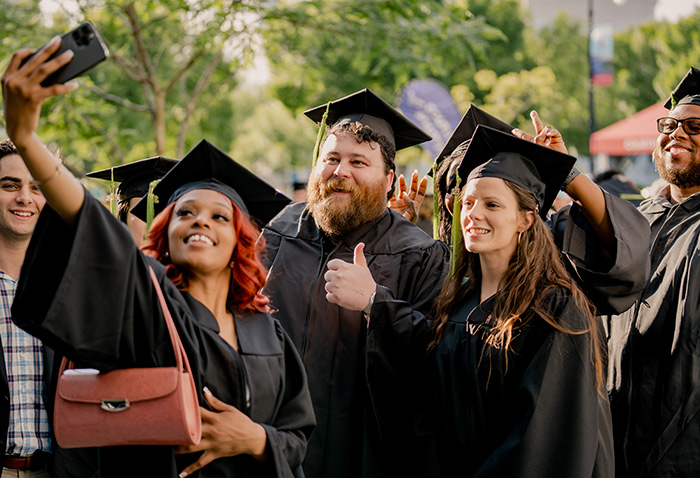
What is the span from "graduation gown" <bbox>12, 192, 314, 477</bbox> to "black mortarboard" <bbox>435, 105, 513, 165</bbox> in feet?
5.79

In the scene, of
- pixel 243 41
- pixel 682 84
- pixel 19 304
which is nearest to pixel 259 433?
pixel 19 304

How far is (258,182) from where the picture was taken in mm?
2891

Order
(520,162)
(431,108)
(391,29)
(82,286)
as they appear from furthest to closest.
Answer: (431,108)
(391,29)
(520,162)
(82,286)

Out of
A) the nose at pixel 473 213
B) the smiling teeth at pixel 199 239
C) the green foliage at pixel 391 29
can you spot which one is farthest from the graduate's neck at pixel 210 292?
the green foliage at pixel 391 29

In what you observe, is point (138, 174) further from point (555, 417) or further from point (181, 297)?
point (555, 417)

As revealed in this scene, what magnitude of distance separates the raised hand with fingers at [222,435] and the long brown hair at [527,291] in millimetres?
1047

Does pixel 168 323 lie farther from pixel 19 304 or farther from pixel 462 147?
pixel 462 147

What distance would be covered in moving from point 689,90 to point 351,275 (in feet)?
→ 7.80

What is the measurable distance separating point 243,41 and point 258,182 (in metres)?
5.80

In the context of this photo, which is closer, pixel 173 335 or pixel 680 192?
pixel 173 335

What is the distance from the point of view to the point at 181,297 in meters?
2.57

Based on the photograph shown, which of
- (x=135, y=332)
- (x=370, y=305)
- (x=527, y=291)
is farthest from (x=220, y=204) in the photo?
(x=527, y=291)

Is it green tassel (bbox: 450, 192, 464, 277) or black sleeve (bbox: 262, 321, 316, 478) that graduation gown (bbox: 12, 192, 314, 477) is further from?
green tassel (bbox: 450, 192, 464, 277)

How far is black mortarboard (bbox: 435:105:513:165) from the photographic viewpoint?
158 inches
